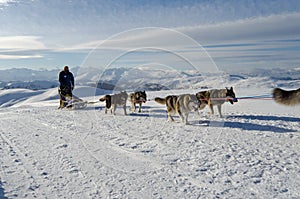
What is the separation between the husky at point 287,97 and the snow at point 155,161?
953mm

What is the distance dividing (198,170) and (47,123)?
23.8ft

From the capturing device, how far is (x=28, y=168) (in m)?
4.87

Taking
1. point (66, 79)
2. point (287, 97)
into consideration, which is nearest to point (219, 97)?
point (287, 97)

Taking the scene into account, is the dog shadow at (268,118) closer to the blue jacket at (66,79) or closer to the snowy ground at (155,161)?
the snowy ground at (155,161)

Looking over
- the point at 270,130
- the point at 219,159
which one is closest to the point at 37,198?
the point at 219,159

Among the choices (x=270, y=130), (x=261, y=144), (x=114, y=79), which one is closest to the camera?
(x=261, y=144)

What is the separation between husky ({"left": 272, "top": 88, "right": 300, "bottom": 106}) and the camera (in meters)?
6.53

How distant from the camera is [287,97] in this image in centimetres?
663

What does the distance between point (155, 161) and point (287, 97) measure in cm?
410

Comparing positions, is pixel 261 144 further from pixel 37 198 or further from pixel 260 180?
pixel 37 198

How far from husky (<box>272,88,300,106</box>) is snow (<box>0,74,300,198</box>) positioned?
953 mm

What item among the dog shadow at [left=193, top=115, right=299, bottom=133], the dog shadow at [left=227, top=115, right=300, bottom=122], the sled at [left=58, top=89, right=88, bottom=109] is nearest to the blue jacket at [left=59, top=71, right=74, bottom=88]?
the sled at [left=58, top=89, right=88, bottom=109]

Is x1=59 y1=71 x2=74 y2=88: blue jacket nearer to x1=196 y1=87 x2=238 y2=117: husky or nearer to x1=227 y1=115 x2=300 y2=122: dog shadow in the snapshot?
x1=196 y1=87 x2=238 y2=117: husky

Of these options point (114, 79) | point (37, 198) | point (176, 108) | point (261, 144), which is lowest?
point (37, 198)
